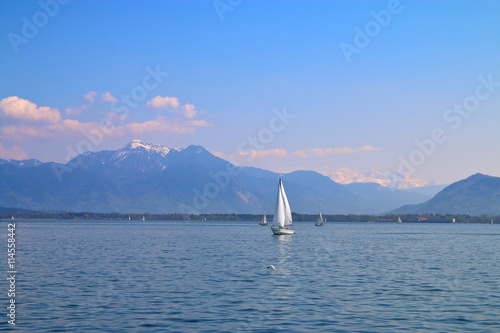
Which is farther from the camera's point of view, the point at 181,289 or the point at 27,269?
the point at 27,269

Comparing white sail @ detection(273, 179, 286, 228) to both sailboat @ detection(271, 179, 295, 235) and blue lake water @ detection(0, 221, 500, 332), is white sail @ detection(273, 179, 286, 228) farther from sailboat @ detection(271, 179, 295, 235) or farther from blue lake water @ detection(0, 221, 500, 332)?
blue lake water @ detection(0, 221, 500, 332)

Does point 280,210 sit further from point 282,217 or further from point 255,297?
point 255,297

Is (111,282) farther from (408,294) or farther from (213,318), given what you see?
(408,294)

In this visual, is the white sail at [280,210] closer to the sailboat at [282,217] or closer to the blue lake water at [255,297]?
the sailboat at [282,217]

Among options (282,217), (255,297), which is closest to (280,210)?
(282,217)

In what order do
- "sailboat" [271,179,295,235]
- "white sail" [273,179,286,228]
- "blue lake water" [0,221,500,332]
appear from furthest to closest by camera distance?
"sailboat" [271,179,295,235] → "white sail" [273,179,286,228] → "blue lake water" [0,221,500,332]

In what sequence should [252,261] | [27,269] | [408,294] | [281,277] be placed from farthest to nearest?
1. [252,261]
2. [27,269]
3. [281,277]
4. [408,294]

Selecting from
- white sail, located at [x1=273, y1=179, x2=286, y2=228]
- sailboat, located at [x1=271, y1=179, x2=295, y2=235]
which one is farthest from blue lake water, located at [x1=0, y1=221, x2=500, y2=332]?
sailboat, located at [x1=271, y1=179, x2=295, y2=235]

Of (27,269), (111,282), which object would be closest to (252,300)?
(111,282)

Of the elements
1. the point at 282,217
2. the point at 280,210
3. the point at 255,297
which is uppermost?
the point at 280,210

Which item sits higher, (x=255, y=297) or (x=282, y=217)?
(x=282, y=217)

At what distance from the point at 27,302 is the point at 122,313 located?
8.87m

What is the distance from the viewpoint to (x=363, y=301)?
1657 inches

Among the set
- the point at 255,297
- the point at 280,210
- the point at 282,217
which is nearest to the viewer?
the point at 255,297
